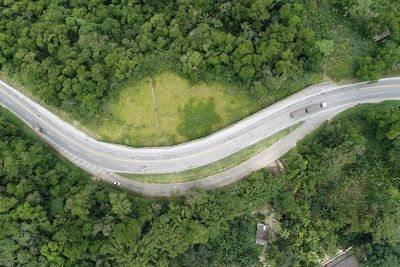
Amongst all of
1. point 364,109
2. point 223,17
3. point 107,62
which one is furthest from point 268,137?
point 107,62

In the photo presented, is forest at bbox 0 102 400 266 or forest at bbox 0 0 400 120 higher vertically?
forest at bbox 0 0 400 120

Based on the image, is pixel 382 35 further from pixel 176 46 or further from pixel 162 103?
pixel 162 103

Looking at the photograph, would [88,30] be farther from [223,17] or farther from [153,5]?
[223,17]

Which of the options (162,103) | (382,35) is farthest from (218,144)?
(382,35)

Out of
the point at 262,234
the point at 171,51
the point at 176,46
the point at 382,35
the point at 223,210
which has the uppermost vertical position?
the point at 382,35

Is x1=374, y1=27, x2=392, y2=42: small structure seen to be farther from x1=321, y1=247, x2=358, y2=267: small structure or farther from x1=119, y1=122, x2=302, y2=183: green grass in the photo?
x1=321, y1=247, x2=358, y2=267: small structure

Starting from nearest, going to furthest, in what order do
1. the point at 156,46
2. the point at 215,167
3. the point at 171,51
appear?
the point at 171,51 → the point at 156,46 → the point at 215,167

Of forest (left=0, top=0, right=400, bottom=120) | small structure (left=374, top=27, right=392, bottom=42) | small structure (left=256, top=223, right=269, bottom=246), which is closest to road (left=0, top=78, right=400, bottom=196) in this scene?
forest (left=0, top=0, right=400, bottom=120)
